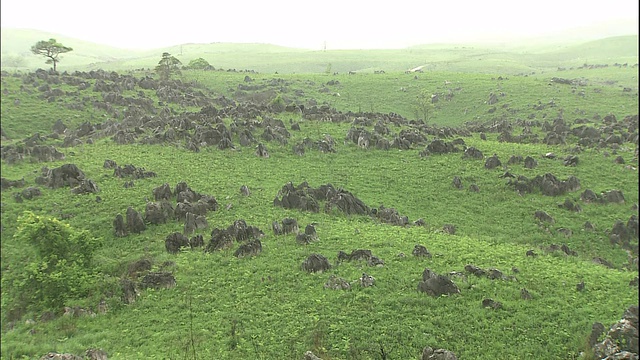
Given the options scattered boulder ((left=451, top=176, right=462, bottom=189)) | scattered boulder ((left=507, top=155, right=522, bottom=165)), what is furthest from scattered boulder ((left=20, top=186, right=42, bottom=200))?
scattered boulder ((left=507, top=155, right=522, bottom=165))

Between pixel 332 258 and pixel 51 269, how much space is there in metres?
19.4

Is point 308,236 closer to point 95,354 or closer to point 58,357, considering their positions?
point 95,354

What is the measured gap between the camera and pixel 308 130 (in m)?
66.6

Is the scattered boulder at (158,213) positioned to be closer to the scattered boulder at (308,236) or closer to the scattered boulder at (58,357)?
the scattered boulder at (308,236)

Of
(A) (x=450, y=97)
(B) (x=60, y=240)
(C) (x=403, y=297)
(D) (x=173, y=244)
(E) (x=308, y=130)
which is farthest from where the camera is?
(A) (x=450, y=97)

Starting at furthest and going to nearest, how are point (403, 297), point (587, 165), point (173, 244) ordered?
point (587, 165) → point (173, 244) → point (403, 297)

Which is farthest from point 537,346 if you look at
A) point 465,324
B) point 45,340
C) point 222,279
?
point 45,340

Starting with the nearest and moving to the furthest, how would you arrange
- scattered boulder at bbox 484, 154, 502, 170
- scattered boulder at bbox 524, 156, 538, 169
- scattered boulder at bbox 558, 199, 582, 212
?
1. scattered boulder at bbox 558, 199, 582, 212
2. scattered boulder at bbox 524, 156, 538, 169
3. scattered boulder at bbox 484, 154, 502, 170

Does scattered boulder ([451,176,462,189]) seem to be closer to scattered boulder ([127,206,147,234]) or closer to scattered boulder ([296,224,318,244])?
scattered boulder ([296,224,318,244])

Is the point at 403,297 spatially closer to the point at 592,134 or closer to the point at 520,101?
the point at 592,134

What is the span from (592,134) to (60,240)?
69394 millimetres

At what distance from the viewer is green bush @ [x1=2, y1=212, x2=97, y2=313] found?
24.9 metres

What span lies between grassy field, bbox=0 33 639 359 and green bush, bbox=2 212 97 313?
498mm

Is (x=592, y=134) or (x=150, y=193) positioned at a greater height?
(x=592, y=134)
